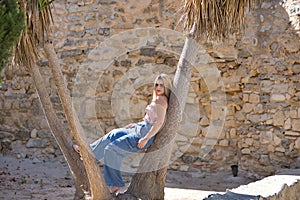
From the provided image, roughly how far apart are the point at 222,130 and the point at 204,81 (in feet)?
2.47

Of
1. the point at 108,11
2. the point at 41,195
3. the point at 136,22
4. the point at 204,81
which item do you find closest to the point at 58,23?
the point at 108,11

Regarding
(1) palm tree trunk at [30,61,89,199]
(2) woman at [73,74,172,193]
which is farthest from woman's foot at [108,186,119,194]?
(1) palm tree trunk at [30,61,89,199]

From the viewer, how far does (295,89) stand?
5.93 m

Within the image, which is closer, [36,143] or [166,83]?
[166,83]

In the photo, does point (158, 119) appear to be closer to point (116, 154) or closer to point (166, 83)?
point (166, 83)

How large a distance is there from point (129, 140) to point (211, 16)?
1448 millimetres

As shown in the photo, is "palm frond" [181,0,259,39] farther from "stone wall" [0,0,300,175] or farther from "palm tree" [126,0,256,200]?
"stone wall" [0,0,300,175]

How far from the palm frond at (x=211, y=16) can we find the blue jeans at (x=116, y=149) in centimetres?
110

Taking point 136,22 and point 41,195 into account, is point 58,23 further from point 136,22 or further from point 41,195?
point 41,195

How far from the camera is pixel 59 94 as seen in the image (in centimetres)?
412

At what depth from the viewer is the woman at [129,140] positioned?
4.21 metres

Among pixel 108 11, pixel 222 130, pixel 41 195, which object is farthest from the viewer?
pixel 108 11

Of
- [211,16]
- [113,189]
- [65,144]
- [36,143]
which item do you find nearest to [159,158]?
[113,189]

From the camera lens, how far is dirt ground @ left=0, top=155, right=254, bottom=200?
5281 mm
